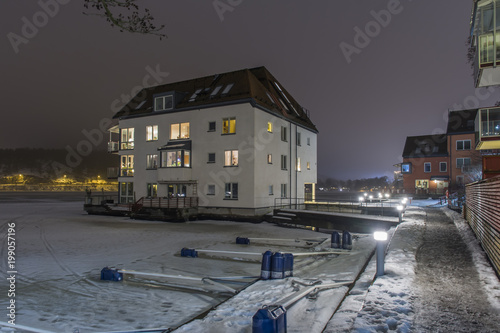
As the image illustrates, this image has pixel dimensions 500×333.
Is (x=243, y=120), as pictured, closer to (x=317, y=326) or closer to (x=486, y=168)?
(x=486, y=168)

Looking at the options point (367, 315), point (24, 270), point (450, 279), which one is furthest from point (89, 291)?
point (450, 279)

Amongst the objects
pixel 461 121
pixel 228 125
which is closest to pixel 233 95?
pixel 228 125

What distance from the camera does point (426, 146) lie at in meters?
54.7

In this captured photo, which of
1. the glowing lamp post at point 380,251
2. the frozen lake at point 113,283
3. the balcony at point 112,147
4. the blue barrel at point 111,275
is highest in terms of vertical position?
the balcony at point 112,147

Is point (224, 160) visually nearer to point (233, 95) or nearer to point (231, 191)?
point (231, 191)

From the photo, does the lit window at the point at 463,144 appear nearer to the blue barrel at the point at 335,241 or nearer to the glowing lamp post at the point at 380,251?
the blue barrel at the point at 335,241

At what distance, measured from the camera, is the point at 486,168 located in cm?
1555

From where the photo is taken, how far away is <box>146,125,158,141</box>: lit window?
3279 cm

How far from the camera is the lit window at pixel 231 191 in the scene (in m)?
28.2

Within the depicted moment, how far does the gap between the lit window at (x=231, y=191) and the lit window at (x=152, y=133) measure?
30.7 feet

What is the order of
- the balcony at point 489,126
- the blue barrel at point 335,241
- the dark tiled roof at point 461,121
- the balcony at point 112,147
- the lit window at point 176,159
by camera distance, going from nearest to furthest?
the blue barrel at point 335,241, the balcony at point 489,126, the lit window at point 176,159, the balcony at point 112,147, the dark tiled roof at point 461,121

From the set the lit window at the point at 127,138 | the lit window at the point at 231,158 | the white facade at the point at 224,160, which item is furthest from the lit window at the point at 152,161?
the lit window at the point at 231,158

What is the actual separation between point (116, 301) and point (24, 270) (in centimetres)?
494

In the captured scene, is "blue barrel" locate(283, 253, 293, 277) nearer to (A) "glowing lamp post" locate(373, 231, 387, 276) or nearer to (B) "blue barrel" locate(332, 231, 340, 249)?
(A) "glowing lamp post" locate(373, 231, 387, 276)
